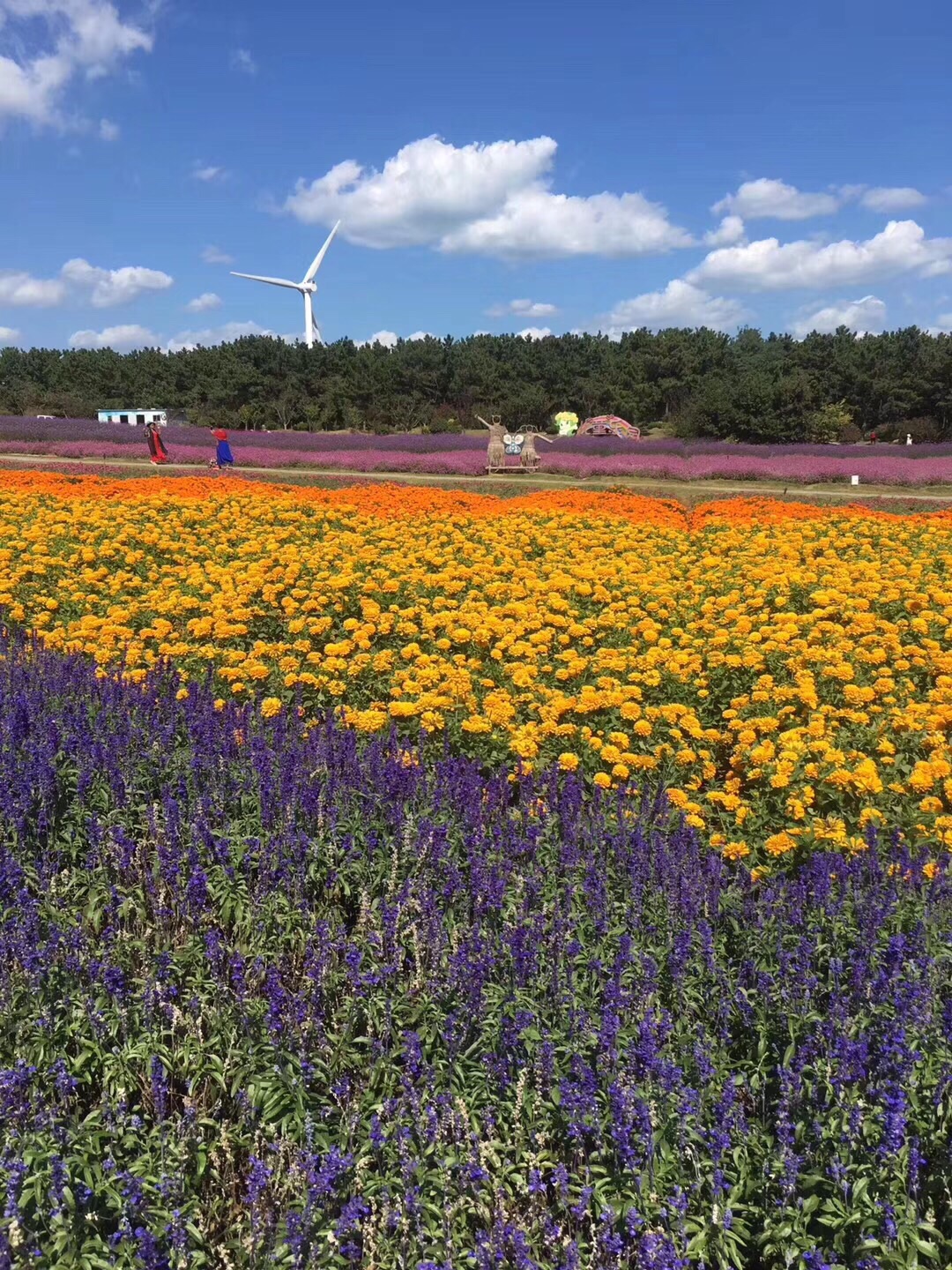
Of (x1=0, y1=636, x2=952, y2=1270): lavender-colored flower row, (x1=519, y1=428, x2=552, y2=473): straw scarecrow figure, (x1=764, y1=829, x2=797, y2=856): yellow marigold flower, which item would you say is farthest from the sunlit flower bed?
(x1=519, y1=428, x2=552, y2=473): straw scarecrow figure

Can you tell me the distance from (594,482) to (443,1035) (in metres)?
23.1

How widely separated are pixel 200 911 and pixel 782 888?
2358 mm

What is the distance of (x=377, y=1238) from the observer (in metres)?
2.33

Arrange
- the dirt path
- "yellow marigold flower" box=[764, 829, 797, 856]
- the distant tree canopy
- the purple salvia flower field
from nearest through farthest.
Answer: "yellow marigold flower" box=[764, 829, 797, 856]
the dirt path
the purple salvia flower field
the distant tree canopy

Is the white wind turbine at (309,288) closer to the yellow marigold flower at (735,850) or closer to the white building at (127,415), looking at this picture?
the white building at (127,415)

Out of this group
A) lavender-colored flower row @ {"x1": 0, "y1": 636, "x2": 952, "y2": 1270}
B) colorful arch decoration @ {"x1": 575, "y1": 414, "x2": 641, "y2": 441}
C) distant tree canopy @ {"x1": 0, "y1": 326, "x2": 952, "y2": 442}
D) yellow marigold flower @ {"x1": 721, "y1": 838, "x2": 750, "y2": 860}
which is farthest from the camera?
colorful arch decoration @ {"x1": 575, "y1": 414, "x2": 641, "y2": 441}

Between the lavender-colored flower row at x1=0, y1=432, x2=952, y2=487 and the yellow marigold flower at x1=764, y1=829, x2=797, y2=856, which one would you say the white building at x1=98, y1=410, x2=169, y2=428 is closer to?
the lavender-colored flower row at x1=0, y1=432, x2=952, y2=487

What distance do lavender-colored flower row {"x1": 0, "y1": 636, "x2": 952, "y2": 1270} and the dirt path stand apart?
17764 mm

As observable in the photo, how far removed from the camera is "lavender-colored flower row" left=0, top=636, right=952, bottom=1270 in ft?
7.64

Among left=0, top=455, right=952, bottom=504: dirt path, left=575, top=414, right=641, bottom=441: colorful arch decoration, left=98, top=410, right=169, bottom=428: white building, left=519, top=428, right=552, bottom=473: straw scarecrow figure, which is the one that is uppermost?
left=98, top=410, right=169, bottom=428: white building

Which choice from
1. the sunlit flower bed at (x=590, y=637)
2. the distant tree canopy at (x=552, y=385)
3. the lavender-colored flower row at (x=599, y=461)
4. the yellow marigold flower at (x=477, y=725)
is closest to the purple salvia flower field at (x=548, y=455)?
the lavender-colored flower row at (x=599, y=461)

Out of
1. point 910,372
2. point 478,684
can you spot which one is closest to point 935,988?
point 478,684

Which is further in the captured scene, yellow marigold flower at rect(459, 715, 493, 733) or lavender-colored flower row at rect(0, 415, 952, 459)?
lavender-colored flower row at rect(0, 415, 952, 459)

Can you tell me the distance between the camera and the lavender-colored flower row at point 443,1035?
2.33 m
